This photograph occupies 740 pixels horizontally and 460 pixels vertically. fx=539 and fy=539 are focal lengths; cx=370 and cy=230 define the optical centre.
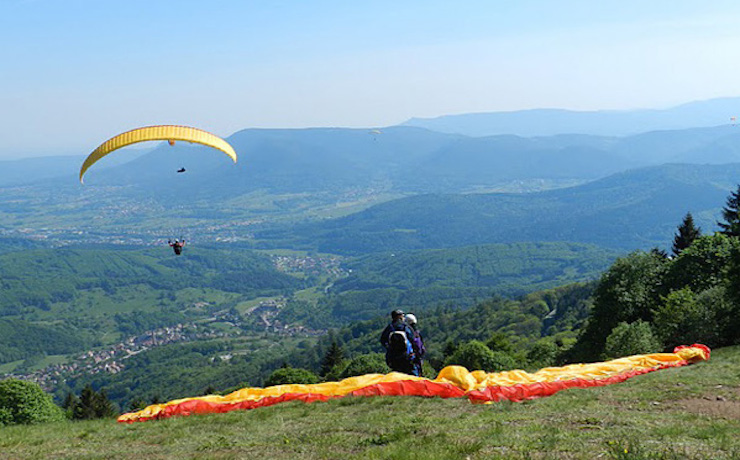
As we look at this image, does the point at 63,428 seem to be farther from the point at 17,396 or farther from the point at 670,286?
the point at 670,286

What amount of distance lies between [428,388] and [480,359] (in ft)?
93.6

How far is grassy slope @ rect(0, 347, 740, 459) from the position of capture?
33.1 feet

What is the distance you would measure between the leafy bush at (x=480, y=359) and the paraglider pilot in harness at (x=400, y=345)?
26.3 metres

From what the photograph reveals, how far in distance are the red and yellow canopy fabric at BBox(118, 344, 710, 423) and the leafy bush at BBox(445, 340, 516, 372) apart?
24.1 m

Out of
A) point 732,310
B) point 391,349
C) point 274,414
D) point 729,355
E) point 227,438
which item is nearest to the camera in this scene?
point 227,438

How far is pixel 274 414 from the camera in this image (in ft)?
53.2

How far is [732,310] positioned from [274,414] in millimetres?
24087

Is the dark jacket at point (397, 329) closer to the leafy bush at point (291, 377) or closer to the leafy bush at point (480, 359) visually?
the leafy bush at point (480, 359)

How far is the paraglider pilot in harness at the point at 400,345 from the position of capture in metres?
18.5

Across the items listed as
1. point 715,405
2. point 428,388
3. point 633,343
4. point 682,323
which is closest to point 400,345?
point 428,388

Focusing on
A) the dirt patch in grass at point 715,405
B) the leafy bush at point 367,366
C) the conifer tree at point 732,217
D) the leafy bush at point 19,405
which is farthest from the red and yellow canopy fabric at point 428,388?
the conifer tree at point 732,217

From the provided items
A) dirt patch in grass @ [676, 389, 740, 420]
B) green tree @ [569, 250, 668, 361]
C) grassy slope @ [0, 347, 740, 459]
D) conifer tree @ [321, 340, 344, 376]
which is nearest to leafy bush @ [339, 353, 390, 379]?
green tree @ [569, 250, 668, 361]

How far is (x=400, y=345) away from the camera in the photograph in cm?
1872

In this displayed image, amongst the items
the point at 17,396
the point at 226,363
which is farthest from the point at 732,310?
the point at 226,363
